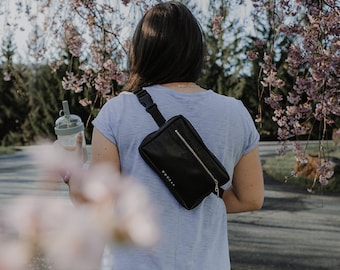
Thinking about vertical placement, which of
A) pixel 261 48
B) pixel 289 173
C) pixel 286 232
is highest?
pixel 261 48

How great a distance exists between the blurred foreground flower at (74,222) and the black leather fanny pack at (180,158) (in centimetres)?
42

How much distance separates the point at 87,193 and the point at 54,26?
8.77ft

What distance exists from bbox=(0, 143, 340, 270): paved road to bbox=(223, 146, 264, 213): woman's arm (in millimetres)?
1969

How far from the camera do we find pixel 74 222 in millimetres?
298

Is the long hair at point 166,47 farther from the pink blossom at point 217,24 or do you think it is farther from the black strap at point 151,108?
the pink blossom at point 217,24

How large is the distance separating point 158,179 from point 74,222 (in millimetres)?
503

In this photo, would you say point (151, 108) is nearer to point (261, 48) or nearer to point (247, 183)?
point (247, 183)

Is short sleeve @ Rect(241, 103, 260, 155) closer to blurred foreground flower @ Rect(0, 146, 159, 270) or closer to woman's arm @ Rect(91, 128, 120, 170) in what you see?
woman's arm @ Rect(91, 128, 120, 170)

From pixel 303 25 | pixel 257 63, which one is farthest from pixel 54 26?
pixel 257 63

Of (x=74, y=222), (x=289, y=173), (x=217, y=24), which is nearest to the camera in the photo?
(x=74, y=222)

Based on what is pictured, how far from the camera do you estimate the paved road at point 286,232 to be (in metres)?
3.87

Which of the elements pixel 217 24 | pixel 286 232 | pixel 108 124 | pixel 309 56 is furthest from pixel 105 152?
pixel 286 232

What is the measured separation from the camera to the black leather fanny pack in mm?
784

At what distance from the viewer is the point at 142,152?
79cm
